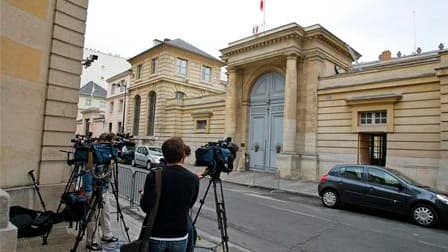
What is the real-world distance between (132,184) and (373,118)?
12914 mm

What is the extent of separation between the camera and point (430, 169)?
13.9 metres

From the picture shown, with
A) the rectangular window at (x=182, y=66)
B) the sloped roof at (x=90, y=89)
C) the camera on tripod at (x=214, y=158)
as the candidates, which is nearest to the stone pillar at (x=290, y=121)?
the camera on tripod at (x=214, y=158)

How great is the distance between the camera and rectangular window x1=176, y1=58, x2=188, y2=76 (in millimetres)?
32656

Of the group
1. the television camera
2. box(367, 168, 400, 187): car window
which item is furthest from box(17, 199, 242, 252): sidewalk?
box(367, 168, 400, 187): car window

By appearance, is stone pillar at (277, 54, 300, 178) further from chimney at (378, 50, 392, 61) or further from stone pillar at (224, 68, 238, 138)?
chimney at (378, 50, 392, 61)

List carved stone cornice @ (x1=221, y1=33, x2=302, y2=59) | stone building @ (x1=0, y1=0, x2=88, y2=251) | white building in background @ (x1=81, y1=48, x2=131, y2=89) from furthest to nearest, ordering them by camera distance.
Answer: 1. white building in background @ (x1=81, y1=48, x2=131, y2=89)
2. carved stone cornice @ (x1=221, y1=33, x2=302, y2=59)
3. stone building @ (x1=0, y1=0, x2=88, y2=251)

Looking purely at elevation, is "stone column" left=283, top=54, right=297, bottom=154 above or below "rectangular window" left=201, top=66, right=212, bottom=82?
below

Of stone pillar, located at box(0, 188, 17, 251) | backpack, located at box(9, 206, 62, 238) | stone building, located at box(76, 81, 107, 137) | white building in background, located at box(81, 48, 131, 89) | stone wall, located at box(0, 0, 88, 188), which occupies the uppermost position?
white building in background, located at box(81, 48, 131, 89)

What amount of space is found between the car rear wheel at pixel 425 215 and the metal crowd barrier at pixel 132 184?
766 cm

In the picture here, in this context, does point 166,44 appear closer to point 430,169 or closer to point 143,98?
point 143,98

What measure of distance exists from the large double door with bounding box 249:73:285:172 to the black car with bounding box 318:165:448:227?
977 cm

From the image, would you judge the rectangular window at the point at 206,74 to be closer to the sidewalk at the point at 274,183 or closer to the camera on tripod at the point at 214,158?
the sidewalk at the point at 274,183

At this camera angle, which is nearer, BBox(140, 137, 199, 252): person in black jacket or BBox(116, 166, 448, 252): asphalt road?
BBox(140, 137, 199, 252): person in black jacket

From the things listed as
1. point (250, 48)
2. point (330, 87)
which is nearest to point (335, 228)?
point (330, 87)
